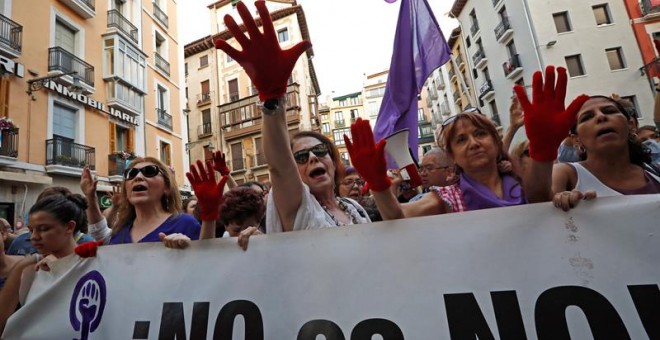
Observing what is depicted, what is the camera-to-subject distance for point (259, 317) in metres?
1.57

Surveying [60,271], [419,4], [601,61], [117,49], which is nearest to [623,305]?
[60,271]

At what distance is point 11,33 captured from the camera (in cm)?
1074

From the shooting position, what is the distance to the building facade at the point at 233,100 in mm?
26344

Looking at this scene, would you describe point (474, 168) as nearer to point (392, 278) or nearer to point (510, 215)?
point (510, 215)

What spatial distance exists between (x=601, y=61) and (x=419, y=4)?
20.7 metres

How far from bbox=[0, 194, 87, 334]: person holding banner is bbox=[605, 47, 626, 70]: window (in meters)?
24.4

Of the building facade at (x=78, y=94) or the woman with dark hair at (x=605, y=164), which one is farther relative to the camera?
the building facade at (x=78, y=94)

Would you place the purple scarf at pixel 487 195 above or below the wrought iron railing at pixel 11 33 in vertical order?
below

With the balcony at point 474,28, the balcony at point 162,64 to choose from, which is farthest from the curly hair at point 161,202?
the balcony at point 474,28

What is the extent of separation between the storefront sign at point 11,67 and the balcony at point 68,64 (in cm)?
118

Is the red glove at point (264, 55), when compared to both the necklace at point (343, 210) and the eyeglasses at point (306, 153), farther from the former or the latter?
the necklace at point (343, 210)

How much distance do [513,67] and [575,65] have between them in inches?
122

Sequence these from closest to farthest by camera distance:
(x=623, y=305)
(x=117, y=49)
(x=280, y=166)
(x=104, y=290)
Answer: (x=623, y=305) → (x=280, y=166) → (x=104, y=290) → (x=117, y=49)

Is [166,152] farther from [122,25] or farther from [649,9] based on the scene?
[649,9]
